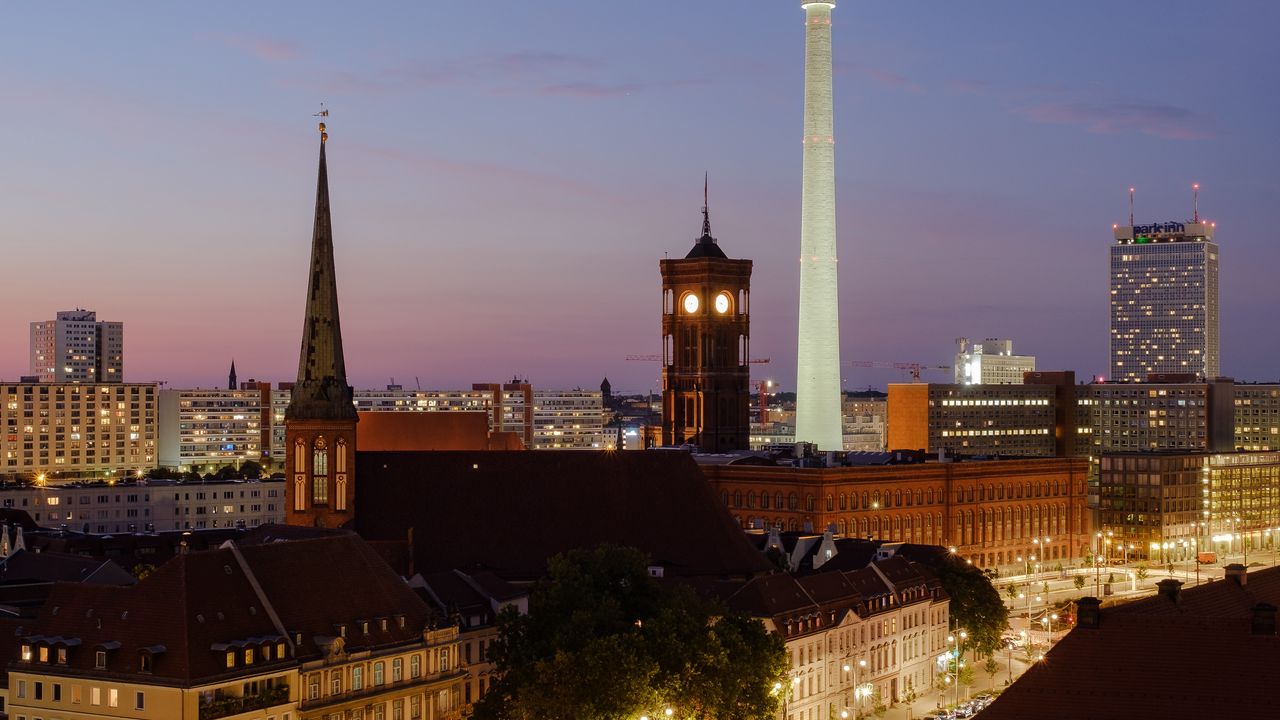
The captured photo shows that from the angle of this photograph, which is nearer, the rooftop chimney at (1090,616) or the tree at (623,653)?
the rooftop chimney at (1090,616)

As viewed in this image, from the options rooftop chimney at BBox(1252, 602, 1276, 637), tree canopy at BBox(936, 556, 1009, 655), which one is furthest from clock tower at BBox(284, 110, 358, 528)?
rooftop chimney at BBox(1252, 602, 1276, 637)

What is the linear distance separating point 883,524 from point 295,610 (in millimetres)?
107537

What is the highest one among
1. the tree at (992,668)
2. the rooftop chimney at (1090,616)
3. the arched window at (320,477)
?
the arched window at (320,477)

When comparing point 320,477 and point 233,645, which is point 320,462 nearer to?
point 320,477

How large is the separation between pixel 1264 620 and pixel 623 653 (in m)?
32.5

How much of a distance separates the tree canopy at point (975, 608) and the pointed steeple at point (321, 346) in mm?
45405

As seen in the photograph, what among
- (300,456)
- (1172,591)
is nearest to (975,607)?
(300,456)

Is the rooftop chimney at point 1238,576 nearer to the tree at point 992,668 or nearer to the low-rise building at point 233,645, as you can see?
the low-rise building at point 233,645

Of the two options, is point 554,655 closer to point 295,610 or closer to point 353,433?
point 295,610

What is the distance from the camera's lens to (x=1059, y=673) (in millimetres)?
70562

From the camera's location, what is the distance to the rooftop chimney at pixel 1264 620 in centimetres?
7000

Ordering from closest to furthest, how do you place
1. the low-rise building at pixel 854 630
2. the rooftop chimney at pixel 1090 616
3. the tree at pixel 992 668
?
the rooftop chimney at pixel 1090 616 → the low-rise building at pixel 854 630 → the tree at pixel 992 668

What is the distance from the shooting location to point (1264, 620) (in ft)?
230

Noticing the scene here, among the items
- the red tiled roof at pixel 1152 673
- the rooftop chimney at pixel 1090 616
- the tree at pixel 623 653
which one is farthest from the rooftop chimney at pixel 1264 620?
the tree at pixel 623 653
